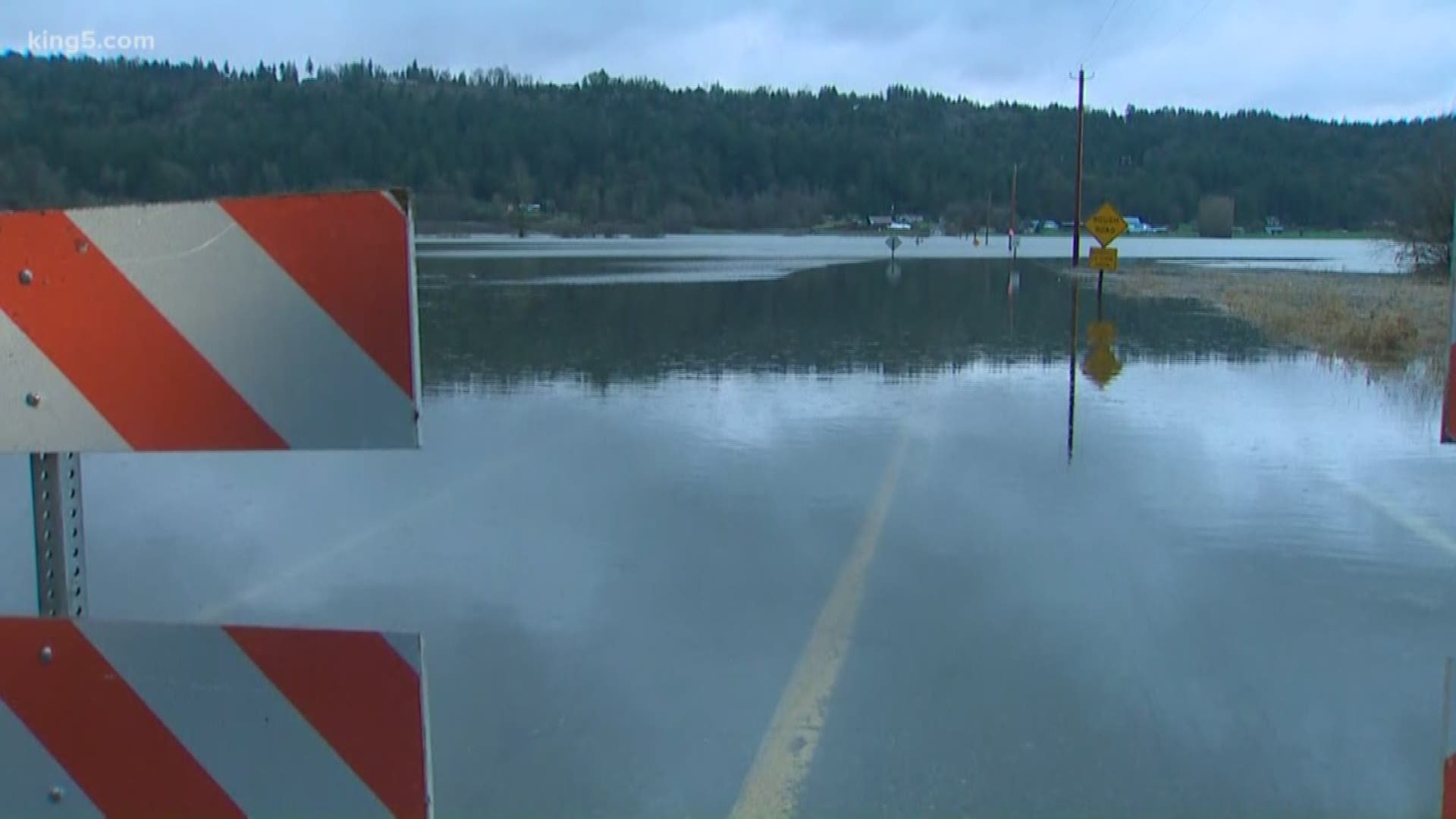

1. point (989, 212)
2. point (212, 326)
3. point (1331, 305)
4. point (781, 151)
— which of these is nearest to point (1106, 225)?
point (1331, 305)

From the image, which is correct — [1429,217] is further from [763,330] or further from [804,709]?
[804,709]

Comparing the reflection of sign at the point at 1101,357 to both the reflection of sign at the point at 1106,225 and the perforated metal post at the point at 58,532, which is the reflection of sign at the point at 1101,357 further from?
the perforated metal post at the point at 58,532

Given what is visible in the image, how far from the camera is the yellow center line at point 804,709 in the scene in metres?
4.12

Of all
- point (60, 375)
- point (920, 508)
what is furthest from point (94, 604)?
point (920, 508)

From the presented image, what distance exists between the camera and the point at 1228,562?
6.84 m

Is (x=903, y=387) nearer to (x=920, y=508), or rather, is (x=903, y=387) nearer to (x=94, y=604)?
(x=920, y=508)

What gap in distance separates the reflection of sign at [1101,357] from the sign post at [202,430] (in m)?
12.0

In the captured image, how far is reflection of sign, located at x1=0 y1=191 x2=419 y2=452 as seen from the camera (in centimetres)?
277

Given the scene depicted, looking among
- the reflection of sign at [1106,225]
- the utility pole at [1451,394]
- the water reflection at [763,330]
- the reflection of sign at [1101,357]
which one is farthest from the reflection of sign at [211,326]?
the reflection of sign at [1106,225]

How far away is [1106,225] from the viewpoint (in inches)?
1175

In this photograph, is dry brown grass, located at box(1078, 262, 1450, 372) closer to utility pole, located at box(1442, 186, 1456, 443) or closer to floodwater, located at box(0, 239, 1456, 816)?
floodwater, located at box(0, 239, 1456, 816)

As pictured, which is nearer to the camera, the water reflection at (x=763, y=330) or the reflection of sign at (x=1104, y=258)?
the water reflection at (x=763, y=330)

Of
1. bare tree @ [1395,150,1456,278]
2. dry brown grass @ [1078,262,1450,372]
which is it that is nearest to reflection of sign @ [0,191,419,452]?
dry brown grass @ [1078,262,1450,372]

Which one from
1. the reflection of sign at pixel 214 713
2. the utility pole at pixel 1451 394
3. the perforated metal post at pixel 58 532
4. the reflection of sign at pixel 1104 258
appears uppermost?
the reflection of sign at pixel 1104 258
